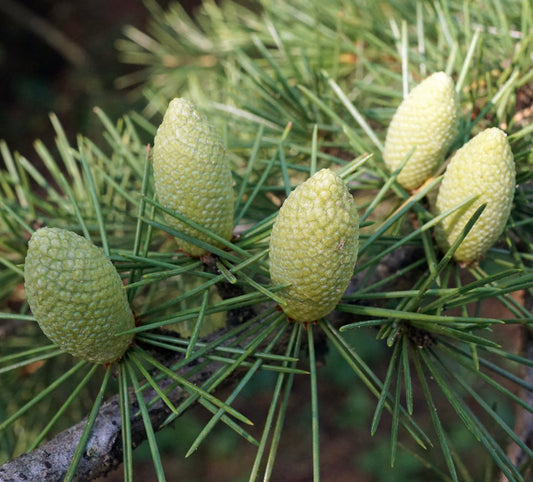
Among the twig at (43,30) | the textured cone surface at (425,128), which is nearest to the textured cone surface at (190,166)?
the textured cone surface at (425,128)

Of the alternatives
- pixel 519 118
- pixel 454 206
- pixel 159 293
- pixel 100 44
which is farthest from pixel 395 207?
pixel 100 44

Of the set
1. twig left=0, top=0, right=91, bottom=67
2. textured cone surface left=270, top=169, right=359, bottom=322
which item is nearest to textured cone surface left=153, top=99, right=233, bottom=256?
textured cone surface left=270, top=169, right=359, bottom=322

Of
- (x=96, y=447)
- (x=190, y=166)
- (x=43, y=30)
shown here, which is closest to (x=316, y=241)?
(x=190, y=166)

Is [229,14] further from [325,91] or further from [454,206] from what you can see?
[454,206]

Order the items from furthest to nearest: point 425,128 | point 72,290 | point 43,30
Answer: point 43,30 < point 425,128 < point 72,290

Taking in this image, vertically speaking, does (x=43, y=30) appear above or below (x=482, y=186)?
above

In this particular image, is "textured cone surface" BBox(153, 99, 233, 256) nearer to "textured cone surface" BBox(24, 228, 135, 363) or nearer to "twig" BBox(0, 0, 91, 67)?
"textured cone surface" BBox(24, 228, 135, 363)

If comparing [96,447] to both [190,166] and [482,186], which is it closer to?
[190,166]
